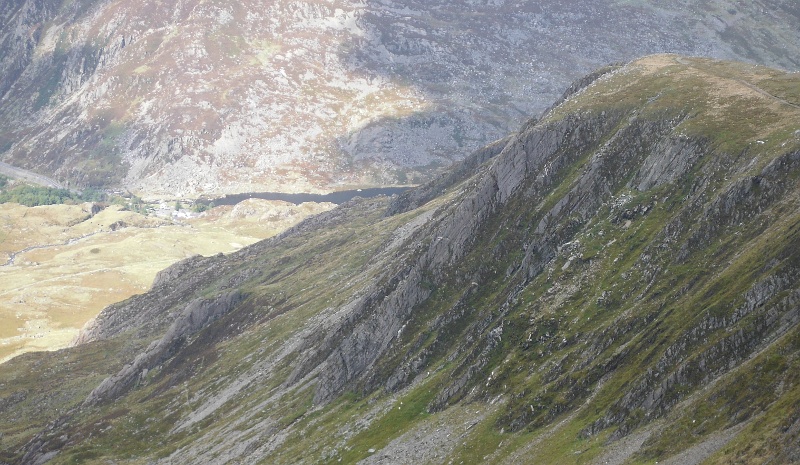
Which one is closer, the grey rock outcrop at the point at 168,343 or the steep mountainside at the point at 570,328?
the steep mountainside at the point at 570,328

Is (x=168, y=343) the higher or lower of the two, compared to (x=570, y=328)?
lower

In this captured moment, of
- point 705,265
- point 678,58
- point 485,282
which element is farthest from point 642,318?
point 678,58

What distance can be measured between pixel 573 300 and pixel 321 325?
6287cm

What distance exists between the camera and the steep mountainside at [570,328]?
62.3 meters

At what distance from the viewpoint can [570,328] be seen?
8506 cm

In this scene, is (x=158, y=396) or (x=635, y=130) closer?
(x=635, y=130)

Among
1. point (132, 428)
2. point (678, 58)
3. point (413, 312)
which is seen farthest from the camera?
point (132, 428)

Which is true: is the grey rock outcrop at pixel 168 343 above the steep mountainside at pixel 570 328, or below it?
below

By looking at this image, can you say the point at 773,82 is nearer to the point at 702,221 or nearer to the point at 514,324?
the point at 702,221

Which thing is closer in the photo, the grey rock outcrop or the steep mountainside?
the steep mountainside

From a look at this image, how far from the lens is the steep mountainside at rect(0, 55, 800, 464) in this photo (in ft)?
204

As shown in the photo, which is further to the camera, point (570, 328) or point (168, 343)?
point (168, 343)

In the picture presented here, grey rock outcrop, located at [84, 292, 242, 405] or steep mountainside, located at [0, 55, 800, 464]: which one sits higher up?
steep mountainside, located at [0, 55, 800, 464]

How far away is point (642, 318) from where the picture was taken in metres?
75.9
